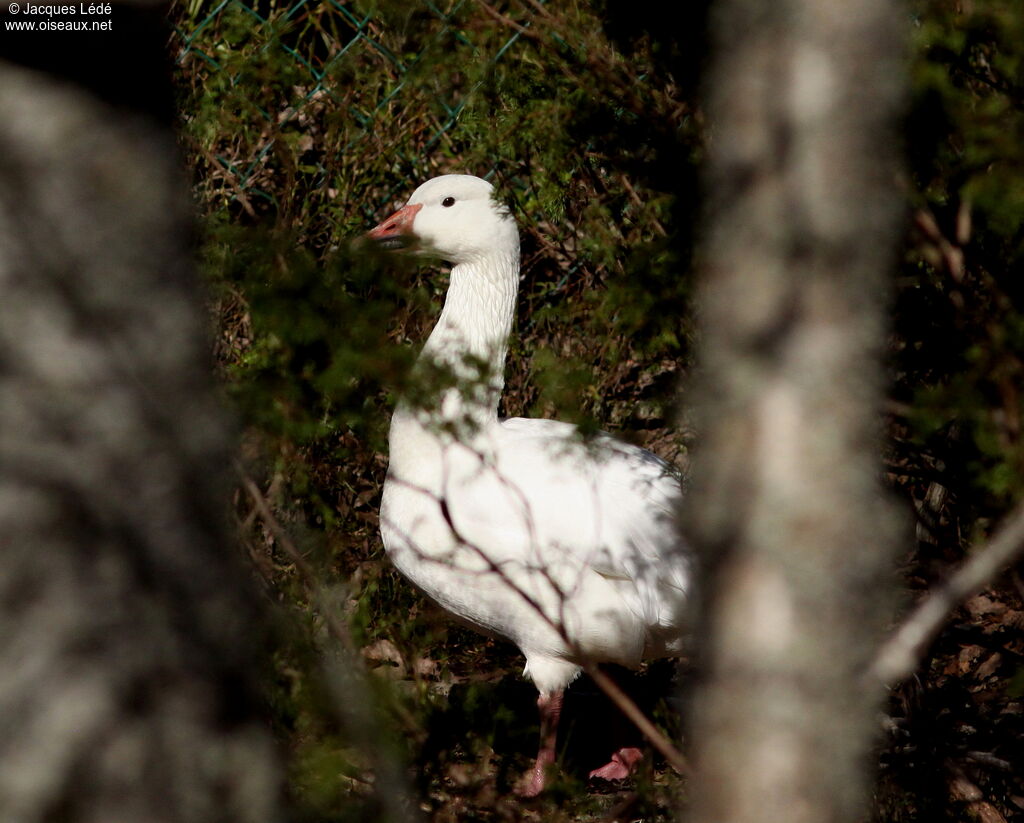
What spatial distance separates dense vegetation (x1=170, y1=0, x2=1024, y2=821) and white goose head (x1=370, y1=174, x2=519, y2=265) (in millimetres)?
145

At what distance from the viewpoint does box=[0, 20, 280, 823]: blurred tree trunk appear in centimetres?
115

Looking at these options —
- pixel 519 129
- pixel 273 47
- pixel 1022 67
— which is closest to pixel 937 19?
pixel 1022 67

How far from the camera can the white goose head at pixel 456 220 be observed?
4449mm

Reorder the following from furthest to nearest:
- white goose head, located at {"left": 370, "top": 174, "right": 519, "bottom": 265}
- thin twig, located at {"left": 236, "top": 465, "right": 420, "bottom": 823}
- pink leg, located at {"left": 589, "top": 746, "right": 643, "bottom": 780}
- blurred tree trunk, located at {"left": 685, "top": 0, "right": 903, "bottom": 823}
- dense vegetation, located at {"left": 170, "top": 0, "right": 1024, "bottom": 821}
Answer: white goose head, located at {"left": 370, "top": 174, "right": 519, "bottom": 265} → pink leg, located at {"left": 589, "top": 746, "right": 643, "bottom": 780} → dense vegetation, located at {"left": 170, "top": 0, "right": 1024, "bottom": 821} → thin twig, located at {"left": 236, "top": 465, "right": 420, "bottom": 823} → blurred tree trunk, located at {"left": 685, "top": 0, "right": 903, "bottom": 823}

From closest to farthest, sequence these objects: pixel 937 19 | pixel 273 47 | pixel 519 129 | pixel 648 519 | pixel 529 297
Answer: pixel 937 19, pixel 519 129, pixel 273 47, pixel 648 519, pixel 529 297

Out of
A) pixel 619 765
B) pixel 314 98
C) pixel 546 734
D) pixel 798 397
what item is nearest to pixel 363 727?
pixel 798 397

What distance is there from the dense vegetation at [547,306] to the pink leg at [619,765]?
8.9 inches

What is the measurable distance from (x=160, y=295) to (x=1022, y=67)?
142 cm

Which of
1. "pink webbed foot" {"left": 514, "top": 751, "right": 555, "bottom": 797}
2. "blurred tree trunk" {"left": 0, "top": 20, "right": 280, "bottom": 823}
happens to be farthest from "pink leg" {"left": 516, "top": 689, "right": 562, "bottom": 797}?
"blurred tree trunk" {"left": 0, "top": 20, "right": 280, "bottom": 823}

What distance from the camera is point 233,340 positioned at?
460 centimetres

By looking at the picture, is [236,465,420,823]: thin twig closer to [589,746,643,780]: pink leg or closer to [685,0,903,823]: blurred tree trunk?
[685,0,903,823]: blurred tree trunk

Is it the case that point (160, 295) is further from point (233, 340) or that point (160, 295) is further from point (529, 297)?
point (529, 297)

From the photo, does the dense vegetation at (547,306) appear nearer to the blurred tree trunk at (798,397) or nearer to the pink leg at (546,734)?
the pink leg at (546,734)

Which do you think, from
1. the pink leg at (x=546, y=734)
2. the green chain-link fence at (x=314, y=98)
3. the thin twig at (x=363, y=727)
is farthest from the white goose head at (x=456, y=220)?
the thin twig at (x=363, y=727)
